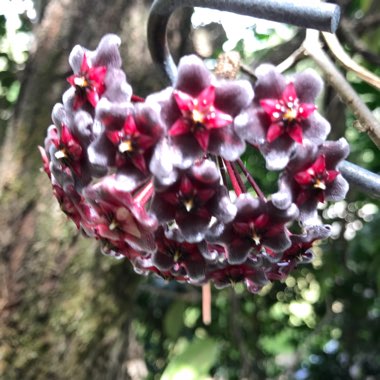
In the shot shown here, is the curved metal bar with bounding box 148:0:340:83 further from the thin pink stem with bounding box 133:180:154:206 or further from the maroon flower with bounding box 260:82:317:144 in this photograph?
the thin pink stem with bounding box 133:180:154:206

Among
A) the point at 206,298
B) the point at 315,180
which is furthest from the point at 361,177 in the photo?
the point at 206,298

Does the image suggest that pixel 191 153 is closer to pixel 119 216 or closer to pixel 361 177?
pixel 119 216

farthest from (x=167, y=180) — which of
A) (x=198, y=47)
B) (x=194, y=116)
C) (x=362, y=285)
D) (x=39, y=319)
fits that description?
(x=362, y=285)

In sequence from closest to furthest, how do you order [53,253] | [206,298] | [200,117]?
[200,117]
[206,298]
[53,253]

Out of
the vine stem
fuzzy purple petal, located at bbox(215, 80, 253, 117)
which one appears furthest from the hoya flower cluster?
the vine stem

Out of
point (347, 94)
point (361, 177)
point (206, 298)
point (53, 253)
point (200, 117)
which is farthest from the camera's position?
point (53, 253)

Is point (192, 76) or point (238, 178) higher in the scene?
point (192, 76)

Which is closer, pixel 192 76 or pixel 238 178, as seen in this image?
pixel 192 76

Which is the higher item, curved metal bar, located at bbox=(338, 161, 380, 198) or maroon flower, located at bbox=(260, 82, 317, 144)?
maroon flower, located at bbox=(260, 82, 317, 144)

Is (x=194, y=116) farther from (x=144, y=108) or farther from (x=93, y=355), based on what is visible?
(x=93, y=355)
